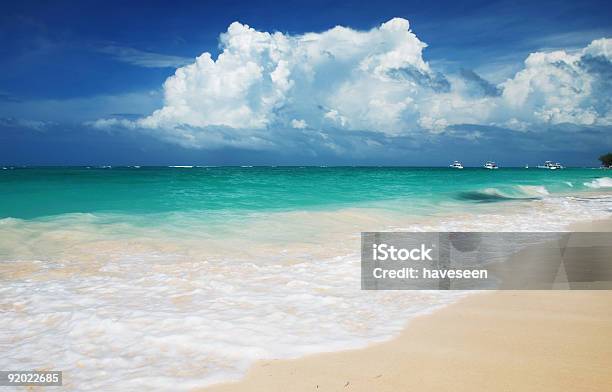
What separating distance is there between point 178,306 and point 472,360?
3522 mm

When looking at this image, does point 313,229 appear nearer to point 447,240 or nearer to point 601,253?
point 447,240

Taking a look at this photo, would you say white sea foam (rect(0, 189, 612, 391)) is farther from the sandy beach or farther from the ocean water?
the sandy beach

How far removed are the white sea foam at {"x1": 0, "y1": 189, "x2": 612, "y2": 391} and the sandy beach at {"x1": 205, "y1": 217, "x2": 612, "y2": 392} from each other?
26 cm

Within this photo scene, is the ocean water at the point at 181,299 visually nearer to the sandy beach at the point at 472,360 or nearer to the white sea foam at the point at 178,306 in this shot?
the white sea foam at the point at 178,306

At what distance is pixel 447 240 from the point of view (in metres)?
9.86

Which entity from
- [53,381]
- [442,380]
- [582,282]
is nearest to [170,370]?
[53,381]

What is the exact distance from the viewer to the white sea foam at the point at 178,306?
3.62 meters

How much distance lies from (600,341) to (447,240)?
614 cm

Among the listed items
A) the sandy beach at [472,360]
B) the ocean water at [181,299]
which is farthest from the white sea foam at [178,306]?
the sandy beach at [472,360]

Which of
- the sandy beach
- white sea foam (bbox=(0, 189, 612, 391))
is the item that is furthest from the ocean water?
the sandy beach

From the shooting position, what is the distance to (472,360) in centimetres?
340

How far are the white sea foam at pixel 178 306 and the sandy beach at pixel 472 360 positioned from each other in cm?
26

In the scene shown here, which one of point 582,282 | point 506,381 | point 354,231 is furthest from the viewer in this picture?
point 354,231

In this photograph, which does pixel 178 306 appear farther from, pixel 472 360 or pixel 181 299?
pixel 472 360
